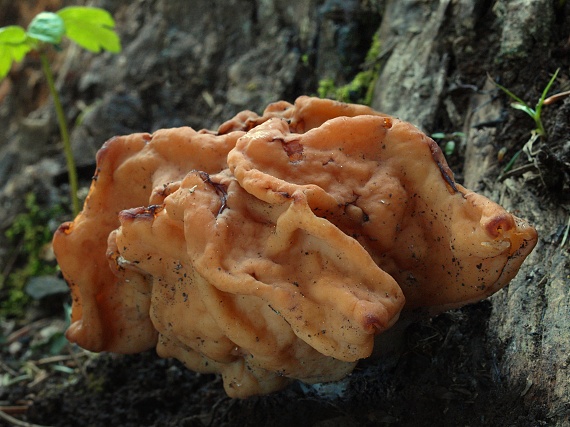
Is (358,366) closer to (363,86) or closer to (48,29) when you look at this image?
(363,86)

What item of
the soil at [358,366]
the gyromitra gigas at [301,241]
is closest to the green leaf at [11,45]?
the soil at [358,366]

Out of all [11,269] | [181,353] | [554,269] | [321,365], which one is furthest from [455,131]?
[11,269]

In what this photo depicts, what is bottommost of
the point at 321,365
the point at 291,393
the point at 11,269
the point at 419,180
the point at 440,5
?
the point at 11,269

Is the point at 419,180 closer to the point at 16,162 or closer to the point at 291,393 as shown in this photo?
the point at 291,393

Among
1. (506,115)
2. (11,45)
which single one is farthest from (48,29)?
(506,115)

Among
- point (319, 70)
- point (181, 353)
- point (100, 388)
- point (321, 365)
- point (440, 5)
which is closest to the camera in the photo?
point (321, 365)

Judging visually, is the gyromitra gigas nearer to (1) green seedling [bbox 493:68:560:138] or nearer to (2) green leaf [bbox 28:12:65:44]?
(1) green seedling [bbox 493:68:560:138]

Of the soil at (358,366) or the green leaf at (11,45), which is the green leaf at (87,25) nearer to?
the green leaf at (11,45)
